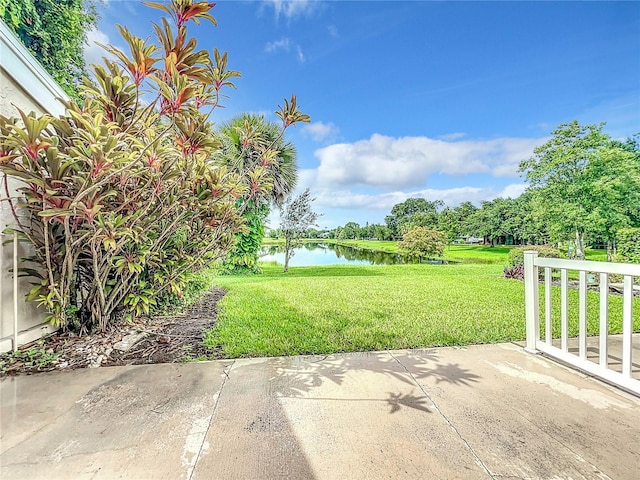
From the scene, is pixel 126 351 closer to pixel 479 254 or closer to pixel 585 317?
pixel 585 317

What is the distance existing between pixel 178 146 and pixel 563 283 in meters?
3.59

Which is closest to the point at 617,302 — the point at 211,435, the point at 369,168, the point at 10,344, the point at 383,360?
the point at 383,360

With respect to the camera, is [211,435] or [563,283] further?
[563,283]

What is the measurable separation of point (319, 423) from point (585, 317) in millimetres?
2274

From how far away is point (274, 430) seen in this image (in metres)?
1.61

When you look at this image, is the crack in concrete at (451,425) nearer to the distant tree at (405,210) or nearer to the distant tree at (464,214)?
the distant tree at (464,214)

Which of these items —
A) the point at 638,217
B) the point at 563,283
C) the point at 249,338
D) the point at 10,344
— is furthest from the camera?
the point at 638,217

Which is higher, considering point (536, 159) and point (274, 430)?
point (536, 159)

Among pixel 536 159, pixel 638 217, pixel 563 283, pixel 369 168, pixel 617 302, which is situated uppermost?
pixel 369 168

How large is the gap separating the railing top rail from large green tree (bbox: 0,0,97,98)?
39.0 ft

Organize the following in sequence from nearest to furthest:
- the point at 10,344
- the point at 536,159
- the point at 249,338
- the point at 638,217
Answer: the point at 10,344, the point at 249,338, the point at 638,217, the point at 536,159

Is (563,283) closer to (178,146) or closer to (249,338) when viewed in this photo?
(249,338)

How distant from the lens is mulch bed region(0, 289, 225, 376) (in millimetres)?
2453

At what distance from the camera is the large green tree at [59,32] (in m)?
8.46
